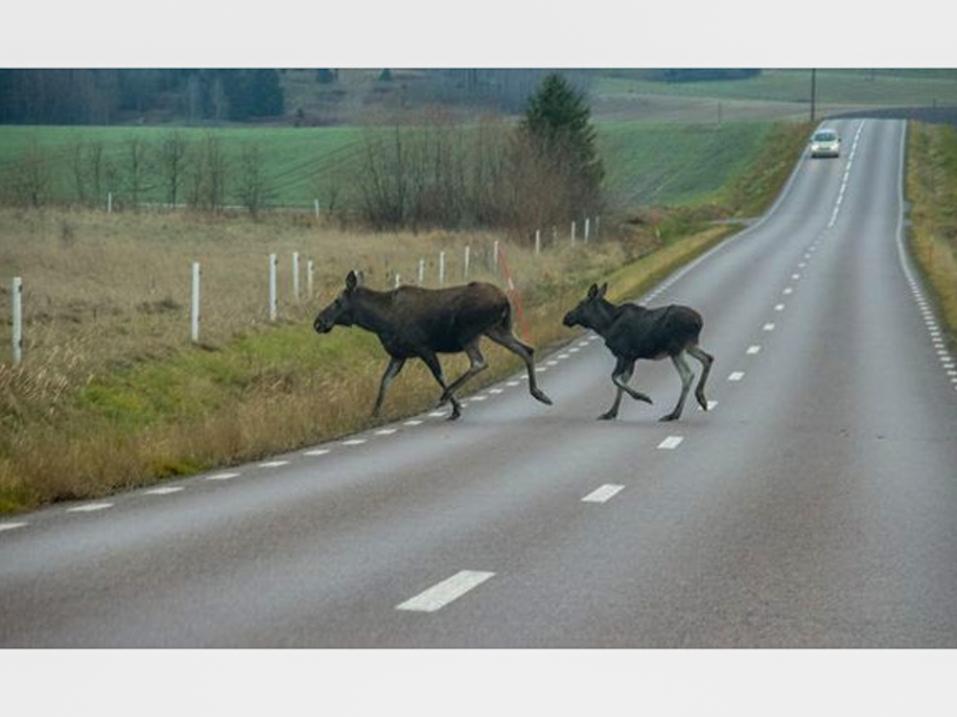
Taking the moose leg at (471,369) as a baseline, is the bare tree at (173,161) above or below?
below

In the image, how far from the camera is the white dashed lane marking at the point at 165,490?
1627 cm

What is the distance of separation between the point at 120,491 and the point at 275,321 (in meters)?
→ 19.6

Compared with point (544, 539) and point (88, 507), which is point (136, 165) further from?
point (544, 539)

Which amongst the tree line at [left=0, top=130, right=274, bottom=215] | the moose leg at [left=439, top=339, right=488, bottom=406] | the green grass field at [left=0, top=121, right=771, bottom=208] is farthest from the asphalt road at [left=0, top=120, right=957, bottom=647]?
the green grass field at [left=0, top=121, right=771, bottom=208]

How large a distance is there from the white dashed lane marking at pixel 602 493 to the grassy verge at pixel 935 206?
2541 centimetres

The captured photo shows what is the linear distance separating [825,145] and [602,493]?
113 meters

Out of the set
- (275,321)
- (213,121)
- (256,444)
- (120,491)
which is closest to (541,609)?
(120,491)

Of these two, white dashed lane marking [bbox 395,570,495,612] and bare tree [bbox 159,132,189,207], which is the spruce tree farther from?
white dashed lane marking [bbox 395,570,495,612]

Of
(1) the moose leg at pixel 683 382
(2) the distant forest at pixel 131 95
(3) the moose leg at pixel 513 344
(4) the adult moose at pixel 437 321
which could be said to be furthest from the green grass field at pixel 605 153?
(1) the moose leg at pixel 683 382

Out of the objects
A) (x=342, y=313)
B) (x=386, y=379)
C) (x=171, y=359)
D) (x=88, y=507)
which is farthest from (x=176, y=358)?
(x=88, y=507)

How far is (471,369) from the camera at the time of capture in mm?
26219

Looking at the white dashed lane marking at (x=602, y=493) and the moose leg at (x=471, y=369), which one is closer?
the white dashed lane marking at (x=602, y=493)

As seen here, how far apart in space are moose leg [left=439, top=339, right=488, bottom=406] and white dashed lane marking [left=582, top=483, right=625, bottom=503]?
328 inches

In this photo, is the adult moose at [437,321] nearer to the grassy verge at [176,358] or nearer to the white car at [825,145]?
the grassy verge at [176,358]
